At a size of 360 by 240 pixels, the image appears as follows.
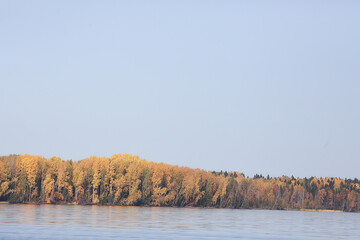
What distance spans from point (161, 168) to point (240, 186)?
35.7m

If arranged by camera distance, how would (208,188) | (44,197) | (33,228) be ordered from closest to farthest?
(33,228) < (44,197) < (208,188)

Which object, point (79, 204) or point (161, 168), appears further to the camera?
point (161, 168)

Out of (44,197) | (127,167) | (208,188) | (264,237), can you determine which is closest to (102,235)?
(264,237)

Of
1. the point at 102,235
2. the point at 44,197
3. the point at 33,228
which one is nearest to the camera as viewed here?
the point at 102,235

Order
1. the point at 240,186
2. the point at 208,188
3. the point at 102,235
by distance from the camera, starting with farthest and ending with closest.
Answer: the point at 240,186 < the point at 208,188 < the point at 102,235

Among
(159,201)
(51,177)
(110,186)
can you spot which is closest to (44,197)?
(51,177)

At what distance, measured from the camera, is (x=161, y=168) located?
563 ft

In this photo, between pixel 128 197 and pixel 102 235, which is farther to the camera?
pixel 128 197

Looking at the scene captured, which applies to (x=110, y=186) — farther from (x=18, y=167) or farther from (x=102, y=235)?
(x=102, y=235)

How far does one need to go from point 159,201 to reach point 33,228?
4396 inches

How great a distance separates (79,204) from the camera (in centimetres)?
15462

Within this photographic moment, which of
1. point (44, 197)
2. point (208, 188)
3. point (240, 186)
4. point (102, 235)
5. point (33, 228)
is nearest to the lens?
point (102, 235)

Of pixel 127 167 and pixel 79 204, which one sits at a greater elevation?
pixel 127 167

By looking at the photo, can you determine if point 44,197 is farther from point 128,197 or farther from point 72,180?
point 128,197
